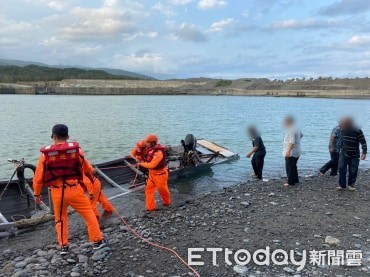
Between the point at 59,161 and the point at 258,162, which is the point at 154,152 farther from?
the point at 258,162

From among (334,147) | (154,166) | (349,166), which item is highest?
(334,147)

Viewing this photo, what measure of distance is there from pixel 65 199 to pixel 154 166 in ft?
10.2

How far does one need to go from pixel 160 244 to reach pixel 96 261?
4.30 feet

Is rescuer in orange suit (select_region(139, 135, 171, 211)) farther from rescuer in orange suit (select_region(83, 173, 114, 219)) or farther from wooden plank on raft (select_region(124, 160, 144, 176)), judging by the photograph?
wooden plank on raft (select_region(124, 160, 144, 176))

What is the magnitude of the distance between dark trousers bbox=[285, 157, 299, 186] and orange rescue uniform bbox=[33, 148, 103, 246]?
684 centimetres

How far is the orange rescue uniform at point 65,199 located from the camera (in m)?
6.63

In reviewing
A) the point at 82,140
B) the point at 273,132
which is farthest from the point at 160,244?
the point at 273,132

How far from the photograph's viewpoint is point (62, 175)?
6.61 m

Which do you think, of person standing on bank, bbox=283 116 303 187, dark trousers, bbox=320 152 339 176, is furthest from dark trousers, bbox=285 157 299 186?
dark trousers, bbox=320 152 339 176

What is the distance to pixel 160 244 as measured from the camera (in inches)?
287

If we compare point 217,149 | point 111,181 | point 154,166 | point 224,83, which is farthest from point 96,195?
point 224,83

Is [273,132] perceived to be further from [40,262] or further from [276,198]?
[40,262]

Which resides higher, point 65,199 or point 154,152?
point 154,152

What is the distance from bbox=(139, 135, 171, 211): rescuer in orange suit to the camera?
9539 millimetres
